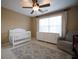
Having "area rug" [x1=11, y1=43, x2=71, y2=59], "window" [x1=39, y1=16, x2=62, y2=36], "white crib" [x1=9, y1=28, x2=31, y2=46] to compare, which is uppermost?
"window" [x1=39, y1=16, x2=62, y2=36]

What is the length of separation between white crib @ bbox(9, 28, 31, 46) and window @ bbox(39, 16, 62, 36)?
125cm

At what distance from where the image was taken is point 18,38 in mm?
4363

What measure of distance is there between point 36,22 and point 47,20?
1062 millimetres

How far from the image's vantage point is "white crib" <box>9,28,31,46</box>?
13.3 ft

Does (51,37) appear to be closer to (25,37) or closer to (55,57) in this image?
(25,37)

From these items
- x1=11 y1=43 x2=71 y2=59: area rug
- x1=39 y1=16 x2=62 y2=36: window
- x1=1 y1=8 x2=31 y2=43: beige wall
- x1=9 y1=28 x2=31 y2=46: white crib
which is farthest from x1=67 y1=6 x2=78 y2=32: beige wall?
x1=1 y1=8 x2=31 y2=43: beige wall

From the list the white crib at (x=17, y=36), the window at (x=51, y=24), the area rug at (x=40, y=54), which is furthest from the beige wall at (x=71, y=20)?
the white crib at (x=17, y=36)

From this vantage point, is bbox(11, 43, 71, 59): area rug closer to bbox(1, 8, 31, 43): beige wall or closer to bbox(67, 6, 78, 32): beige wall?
bbox(67, 6, 78, 32): beige wall

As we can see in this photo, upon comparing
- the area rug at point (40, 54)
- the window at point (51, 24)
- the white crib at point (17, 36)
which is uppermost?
the window at point (51, 24)

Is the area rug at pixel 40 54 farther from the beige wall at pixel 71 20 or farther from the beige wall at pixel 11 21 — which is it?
the beige wall at pixel 11 21

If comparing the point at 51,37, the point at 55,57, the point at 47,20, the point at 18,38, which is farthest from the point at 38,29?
the point at 55,57

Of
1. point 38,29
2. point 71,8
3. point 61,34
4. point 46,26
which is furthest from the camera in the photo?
point 38,29

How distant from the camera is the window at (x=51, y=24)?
14.7ft

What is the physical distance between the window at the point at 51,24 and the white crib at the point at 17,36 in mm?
1246
